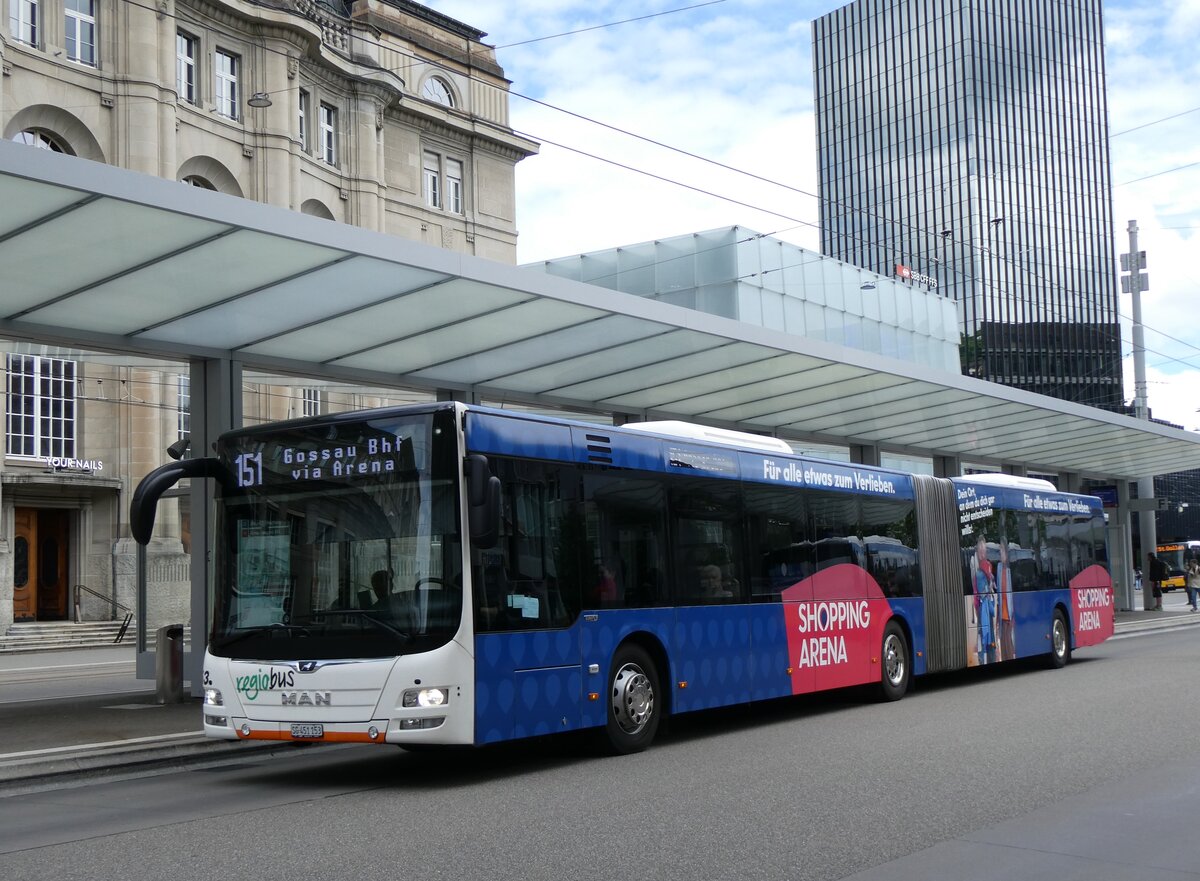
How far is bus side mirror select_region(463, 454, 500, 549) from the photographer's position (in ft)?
30.9

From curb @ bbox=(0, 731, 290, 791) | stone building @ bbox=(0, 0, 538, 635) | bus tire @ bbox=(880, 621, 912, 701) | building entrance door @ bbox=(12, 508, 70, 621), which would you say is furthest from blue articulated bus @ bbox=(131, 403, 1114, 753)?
building entrance door @ bbox=(12, 508, 70, 621)

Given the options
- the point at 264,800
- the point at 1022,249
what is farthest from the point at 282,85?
the point at 1022,249

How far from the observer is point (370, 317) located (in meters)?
15.1

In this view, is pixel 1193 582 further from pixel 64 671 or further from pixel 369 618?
pixel 369 618

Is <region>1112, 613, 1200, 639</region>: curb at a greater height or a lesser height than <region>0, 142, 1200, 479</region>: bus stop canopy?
lesser

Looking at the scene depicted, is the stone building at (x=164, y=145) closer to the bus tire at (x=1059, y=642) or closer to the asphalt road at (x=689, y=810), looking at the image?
the bus tire at (x=1059, y=642)

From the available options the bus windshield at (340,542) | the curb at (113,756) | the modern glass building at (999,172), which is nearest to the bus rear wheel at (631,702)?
the bus windshield at (340,542)

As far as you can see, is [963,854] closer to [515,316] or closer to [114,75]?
[515,316]

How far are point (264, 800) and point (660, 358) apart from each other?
10.4m

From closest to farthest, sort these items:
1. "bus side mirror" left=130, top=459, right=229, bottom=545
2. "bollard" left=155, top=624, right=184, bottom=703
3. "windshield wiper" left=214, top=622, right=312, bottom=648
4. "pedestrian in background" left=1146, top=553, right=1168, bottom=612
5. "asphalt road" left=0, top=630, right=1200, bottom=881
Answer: "asphalt road" left=0, top=630, right=1200, bottom=881, "bus side mirror" left=130, top=459, right=229, bottom=545, "windshield wiper" left=214, top=622, right=312, bottom=648, "bollard" left=155, top=624, right=184, bottom=703, "pedestrian in background" left=1146, top=553, right=1168, bottom=612

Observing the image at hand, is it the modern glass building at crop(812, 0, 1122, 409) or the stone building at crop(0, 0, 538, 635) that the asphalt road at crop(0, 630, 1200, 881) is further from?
the modern glass building at crop(812, 0, 1122, 409)

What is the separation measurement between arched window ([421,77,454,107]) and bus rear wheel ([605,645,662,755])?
38476 millimetres

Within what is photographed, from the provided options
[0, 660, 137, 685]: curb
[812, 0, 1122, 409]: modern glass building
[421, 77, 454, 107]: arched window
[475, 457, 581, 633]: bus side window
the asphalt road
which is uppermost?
[812, 0, 1122, 409]: modern glass building

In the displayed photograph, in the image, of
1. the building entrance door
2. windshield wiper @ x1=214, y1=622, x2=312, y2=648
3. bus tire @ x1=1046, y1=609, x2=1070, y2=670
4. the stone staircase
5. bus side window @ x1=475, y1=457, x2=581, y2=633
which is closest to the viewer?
windshield wiper @ x1=214, y1=622, x2=312, y2=648
